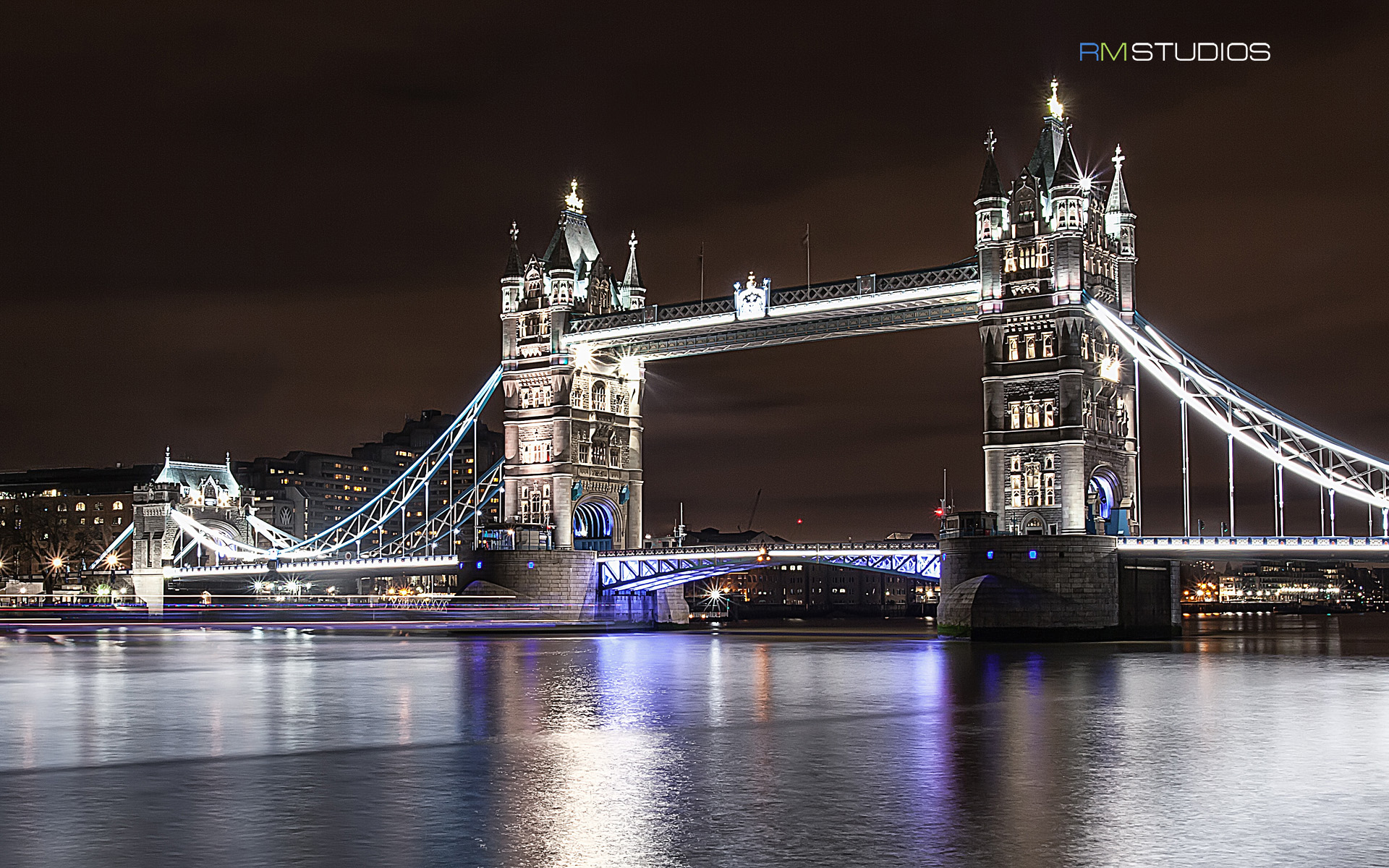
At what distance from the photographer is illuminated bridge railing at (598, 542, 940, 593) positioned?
7144 centimetres

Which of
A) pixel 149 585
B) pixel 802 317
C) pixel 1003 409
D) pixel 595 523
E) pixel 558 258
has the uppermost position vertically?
pixel 558 258

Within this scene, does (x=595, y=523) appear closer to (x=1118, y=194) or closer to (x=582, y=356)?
(x=582, y=356)

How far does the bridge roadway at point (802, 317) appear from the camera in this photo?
226 ft

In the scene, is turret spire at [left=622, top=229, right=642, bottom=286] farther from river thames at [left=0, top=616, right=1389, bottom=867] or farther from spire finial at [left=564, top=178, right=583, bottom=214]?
river thames at [left=0, top=616, right=1389, bottom=867]

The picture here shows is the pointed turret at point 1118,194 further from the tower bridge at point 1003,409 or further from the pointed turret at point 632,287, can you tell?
the pointed turret at point 632,287

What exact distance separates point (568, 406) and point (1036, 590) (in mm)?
31055

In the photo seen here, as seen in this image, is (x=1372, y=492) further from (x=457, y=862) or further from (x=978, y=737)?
(x=457, y=862)

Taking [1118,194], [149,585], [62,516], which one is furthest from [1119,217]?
[62,516]

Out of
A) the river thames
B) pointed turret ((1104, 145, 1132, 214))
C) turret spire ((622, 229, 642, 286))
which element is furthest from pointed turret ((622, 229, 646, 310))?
the river thames

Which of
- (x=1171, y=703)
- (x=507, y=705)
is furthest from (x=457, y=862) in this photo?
(x=1171, y=703)

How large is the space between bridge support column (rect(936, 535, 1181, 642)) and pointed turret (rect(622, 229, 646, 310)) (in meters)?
32.7

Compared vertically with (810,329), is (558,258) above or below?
above

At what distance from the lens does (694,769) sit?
18.9m

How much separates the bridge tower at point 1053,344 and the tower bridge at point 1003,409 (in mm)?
89
